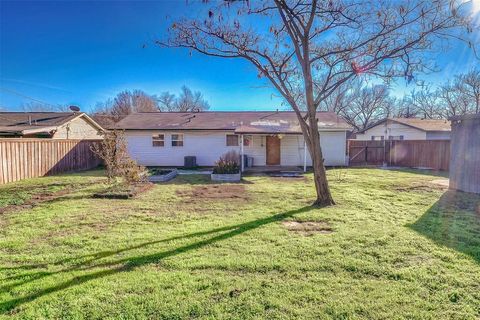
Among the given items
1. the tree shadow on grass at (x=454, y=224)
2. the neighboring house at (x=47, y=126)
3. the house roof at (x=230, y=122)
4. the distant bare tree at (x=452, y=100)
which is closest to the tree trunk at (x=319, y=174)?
the tree shadow on grass at (x=454, y=224)

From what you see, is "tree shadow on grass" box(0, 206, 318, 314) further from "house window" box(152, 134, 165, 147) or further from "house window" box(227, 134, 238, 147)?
"house window" box(152, 134, 165, 147)

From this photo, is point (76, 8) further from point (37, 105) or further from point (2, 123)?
point (37, 105)

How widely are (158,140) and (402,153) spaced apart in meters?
16.0

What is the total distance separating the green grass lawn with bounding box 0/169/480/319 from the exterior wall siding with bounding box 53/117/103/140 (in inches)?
498

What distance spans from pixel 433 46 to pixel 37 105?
45391 millimetres

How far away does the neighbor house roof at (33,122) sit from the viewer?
14.5 meters

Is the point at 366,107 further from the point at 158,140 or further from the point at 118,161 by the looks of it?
the point at 118,161

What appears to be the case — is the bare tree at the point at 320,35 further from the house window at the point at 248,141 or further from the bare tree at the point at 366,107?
the bare tree at the point at 366,107

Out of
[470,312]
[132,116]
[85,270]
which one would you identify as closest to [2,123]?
[132,116]

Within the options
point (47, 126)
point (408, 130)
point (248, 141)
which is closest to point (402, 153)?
point (408, 130)

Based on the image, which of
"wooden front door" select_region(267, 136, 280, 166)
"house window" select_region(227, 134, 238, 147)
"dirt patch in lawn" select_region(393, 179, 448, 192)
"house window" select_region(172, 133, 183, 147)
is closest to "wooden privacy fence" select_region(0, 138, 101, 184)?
"house window" select_region(172, 133, 183, 147)

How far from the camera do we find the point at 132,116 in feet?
63.9

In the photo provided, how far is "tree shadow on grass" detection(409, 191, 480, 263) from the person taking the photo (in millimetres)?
4413

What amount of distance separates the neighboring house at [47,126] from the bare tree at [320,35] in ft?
32.2
